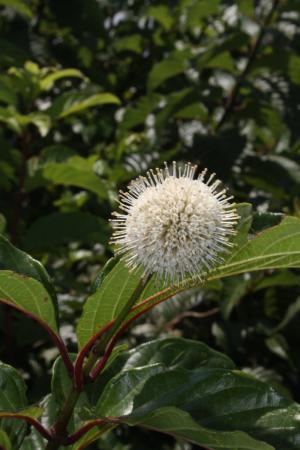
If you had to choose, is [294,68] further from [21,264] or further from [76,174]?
[21,264]

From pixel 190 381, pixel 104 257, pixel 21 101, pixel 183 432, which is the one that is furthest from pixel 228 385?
pixel 21 101

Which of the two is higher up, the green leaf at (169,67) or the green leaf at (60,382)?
the green leaf at (169,67)

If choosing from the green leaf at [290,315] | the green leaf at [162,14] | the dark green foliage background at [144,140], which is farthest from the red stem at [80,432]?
the green leaf at [162,14]

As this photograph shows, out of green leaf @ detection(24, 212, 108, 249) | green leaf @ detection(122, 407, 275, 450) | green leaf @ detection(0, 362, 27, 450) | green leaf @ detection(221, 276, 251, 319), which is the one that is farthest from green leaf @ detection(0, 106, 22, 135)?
green leaf @ detection(122, 407, 275, 450)

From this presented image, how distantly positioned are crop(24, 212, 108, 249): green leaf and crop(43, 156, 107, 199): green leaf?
132 millimetres

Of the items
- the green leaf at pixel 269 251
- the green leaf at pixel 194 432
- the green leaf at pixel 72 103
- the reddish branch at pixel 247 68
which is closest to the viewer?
the green leaf at pixel 194 432

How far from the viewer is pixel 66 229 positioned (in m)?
2.71

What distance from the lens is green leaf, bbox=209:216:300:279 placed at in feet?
4.34

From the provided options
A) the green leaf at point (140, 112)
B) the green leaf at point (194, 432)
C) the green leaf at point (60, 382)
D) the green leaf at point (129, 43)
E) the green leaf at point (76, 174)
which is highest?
the green leaf at point (129, 43)

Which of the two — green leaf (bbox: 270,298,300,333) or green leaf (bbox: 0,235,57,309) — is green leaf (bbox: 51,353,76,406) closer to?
green leaf (bbox: 0,235,57,309)

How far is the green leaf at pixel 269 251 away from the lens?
4.34 feet

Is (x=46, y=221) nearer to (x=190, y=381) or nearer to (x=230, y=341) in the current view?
(x=230, y=341)

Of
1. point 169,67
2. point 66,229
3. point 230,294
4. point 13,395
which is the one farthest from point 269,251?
point 169,67

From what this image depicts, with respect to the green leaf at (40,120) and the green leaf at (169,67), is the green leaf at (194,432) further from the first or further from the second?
the green leaf at (169,67)
